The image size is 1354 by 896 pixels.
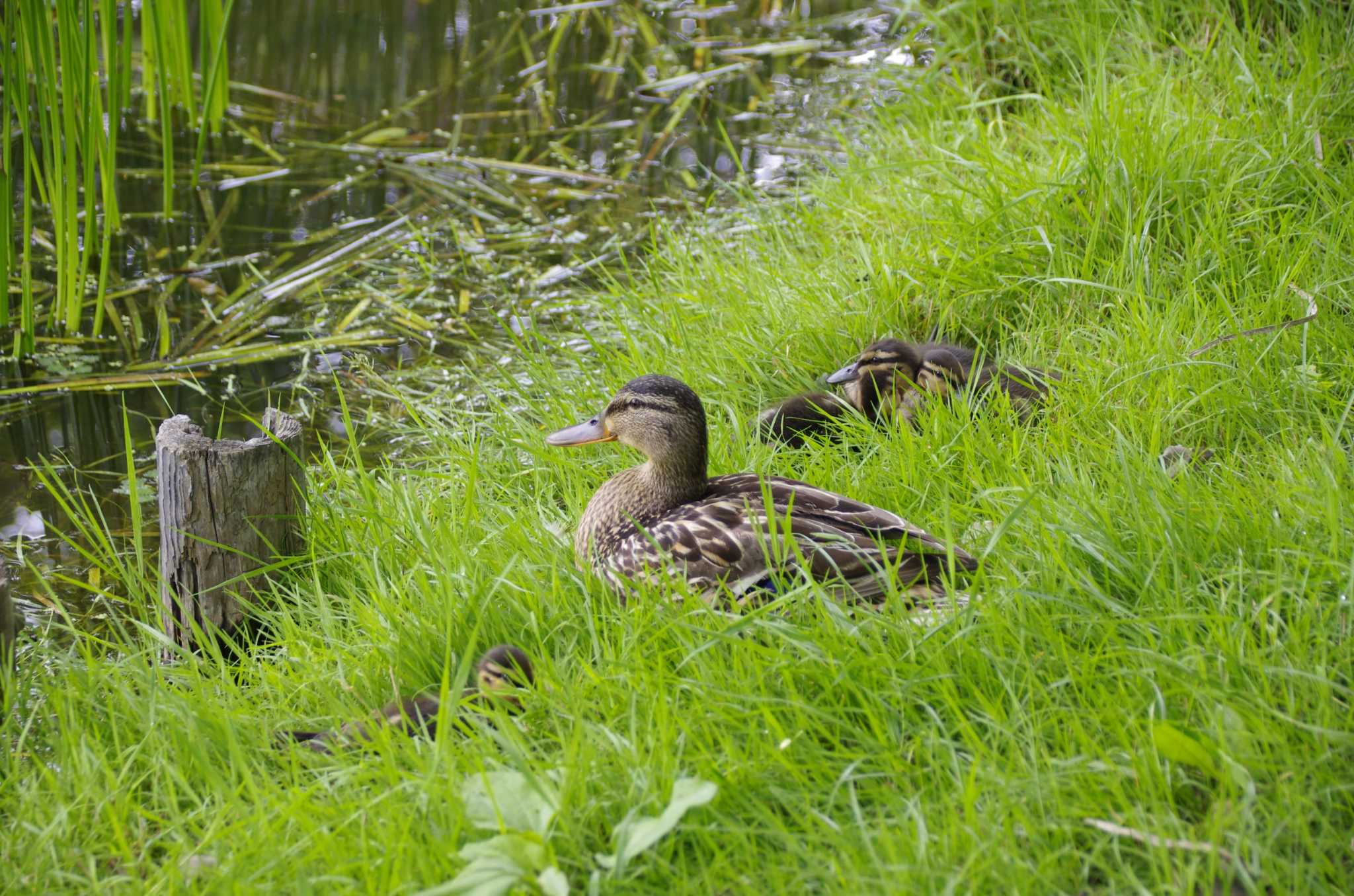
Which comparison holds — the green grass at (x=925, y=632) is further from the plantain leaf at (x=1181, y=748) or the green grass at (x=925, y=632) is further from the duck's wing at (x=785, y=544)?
the duck's wing at (x=785, y=544)

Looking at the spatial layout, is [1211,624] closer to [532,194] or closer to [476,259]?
[476,259]

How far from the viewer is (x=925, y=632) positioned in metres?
2.40

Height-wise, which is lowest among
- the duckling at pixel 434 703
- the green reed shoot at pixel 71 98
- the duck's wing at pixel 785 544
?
the duckling at pixel 434 703

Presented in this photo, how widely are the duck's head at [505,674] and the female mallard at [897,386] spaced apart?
1312mm

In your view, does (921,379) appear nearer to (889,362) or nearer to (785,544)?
(889,362)

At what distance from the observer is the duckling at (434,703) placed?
245 centimetres

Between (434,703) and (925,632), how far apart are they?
969 mm

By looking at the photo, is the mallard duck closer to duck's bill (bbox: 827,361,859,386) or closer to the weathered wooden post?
the weathered wooden post

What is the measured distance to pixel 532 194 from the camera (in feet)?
20.0

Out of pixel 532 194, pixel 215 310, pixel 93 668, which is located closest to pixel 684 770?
pixel 93 668

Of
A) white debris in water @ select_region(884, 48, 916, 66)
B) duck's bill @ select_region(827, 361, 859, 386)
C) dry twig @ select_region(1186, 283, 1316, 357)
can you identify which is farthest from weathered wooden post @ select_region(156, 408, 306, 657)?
white debris in water @ select_region(884, 48, 916, 66)

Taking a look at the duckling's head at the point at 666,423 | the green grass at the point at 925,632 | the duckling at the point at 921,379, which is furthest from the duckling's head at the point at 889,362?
the duckling's head at the point at 666,423

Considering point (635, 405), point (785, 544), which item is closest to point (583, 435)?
point (635, 405)

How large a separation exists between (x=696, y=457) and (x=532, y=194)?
334cm
